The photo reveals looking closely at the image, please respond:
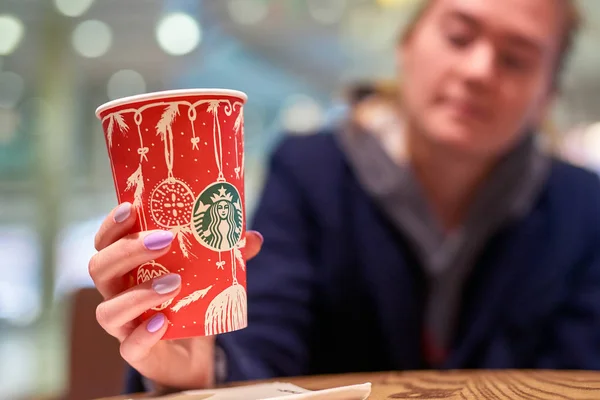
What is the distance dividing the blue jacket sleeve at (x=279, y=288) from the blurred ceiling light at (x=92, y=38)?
11.8 feet

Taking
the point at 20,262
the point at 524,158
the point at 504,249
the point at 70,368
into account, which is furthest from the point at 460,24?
the point at 20,262

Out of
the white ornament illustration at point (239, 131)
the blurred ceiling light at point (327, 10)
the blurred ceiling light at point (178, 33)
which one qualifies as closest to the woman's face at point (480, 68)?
the white ornament illustration at point (239, 131)

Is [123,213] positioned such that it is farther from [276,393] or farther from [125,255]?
[276,393]

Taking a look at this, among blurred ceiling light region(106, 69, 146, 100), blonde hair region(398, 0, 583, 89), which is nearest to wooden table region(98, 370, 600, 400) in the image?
blonde hair region(398, 0, 583, 89)

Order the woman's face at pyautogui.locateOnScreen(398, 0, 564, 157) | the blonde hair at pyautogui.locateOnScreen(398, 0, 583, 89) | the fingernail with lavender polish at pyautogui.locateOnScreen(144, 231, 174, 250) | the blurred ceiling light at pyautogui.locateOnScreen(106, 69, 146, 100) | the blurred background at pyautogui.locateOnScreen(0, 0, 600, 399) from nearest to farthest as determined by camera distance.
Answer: the fingernail with lavender polish at pyautogui.locateOnScreen(144, 231, 174, 250) < the woman's face at pyautogui.locateOnScreen(398, 0, 564, 157) < the blonde hair at pyautogui.locateOnScreen(398, 0, 583, 89) < the blurred background at pyautogui.locateOnScreen(0, 0, 600, 399) < the blurred ceiling light at pyautogui.locateOnScreen(106, 69, 146, 100)

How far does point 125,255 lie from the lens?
0.55 m

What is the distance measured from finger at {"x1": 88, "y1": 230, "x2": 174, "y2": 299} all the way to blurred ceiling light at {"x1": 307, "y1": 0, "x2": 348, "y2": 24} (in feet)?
12.8

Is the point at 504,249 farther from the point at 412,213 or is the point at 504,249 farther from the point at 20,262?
the point at 20,262

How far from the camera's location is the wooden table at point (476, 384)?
0.61m

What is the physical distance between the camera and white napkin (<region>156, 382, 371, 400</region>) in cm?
55

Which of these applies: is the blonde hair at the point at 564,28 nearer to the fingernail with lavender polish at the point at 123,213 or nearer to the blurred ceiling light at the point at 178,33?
the fingernail with lavender polish at the point at 123,213

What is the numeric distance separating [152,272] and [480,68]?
2.67ft

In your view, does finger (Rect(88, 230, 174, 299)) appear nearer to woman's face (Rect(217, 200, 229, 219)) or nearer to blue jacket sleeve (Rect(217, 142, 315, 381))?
woman's face (Rect(217, 200, 229, 219))

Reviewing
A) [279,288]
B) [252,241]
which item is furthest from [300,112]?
[252,241]
